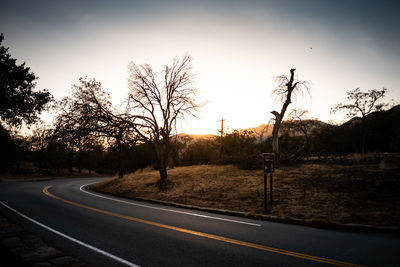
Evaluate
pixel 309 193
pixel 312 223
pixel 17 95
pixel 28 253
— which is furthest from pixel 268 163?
pixel 17 95

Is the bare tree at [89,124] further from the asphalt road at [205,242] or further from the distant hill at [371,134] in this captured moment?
the distant hill at [371,134]

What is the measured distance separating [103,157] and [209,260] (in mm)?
65854

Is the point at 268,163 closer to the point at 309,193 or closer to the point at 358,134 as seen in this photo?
the point at 309,193

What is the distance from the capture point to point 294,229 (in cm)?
750

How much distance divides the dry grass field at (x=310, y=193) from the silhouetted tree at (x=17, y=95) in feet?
29.7

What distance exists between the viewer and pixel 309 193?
1156 cm

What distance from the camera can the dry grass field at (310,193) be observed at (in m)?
8.85

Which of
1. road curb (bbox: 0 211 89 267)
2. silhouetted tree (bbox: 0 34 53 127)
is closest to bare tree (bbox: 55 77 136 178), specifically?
silhouetted tree (bbox: 0 34 53 127)

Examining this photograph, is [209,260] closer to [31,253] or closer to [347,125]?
[31,253]

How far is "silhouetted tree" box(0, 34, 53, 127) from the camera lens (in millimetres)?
15383

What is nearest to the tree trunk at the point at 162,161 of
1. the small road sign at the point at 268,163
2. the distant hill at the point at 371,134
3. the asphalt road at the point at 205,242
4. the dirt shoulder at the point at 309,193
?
the dirt shoulder at the point at 309,193

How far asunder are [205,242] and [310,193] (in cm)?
794

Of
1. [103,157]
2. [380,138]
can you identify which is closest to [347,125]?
[380,138]

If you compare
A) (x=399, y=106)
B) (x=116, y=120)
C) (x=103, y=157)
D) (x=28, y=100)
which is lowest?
(x=103, y=157)
